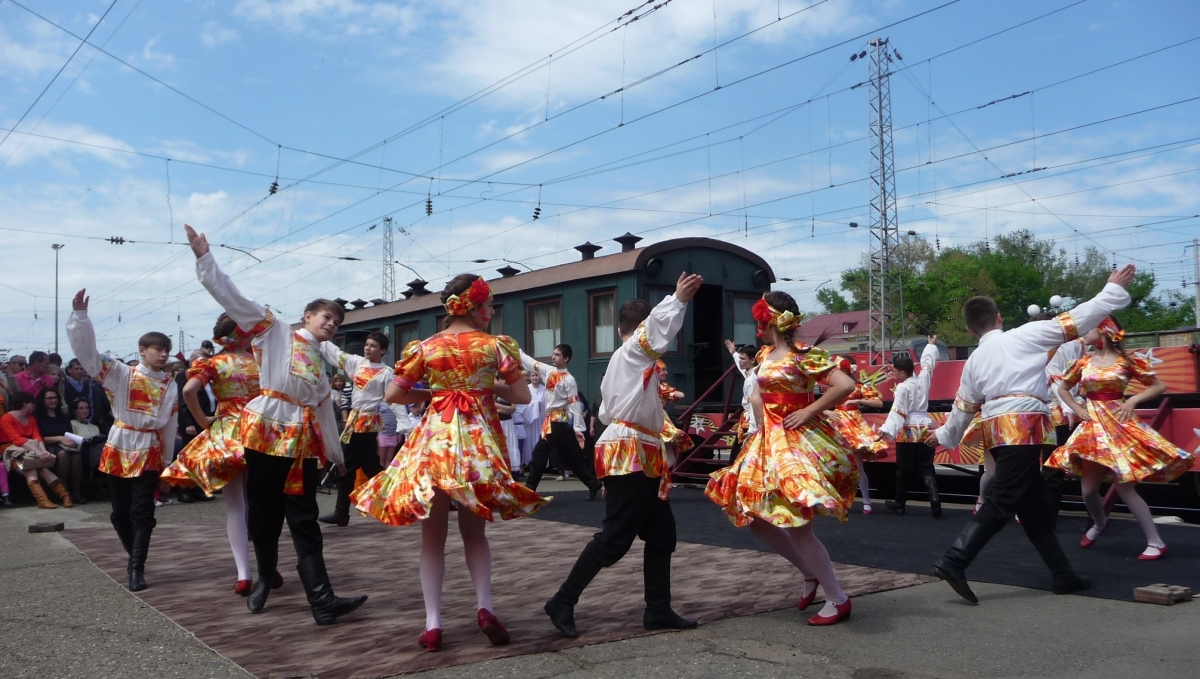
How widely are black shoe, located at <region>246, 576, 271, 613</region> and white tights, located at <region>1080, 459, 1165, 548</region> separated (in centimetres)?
518

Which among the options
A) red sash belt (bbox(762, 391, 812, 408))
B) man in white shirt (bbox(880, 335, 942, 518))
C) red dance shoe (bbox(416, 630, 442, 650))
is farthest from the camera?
man in white shirt (bbox(880, 335, 942, 518))

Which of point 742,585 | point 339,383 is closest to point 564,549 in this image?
point 742,585

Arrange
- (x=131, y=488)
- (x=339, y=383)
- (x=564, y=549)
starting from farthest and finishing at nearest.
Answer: (x=339, y=383) < (x=564, y=549) < (x=131, y=488)

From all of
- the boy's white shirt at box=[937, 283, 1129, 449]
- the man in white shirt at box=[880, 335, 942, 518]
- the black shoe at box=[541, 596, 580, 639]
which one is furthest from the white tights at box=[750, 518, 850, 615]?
the man in white shirt at box=[880, 335, 942, 518]

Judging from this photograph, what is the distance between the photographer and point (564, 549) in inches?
280

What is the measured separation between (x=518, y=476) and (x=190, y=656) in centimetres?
1114

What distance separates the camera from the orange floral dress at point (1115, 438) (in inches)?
239

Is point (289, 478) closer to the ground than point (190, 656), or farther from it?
farther from it

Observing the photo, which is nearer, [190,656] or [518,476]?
[190,656]

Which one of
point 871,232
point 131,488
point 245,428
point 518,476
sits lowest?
point 518,476

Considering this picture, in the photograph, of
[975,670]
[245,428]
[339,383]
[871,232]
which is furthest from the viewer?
[871,232]

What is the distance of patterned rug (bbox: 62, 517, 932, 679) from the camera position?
13.5 feet

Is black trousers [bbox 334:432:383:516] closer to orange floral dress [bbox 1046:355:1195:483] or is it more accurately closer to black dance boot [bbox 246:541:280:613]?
black dance boot [bbox 246:541:280:613]

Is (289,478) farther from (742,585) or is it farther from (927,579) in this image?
(927,579)
